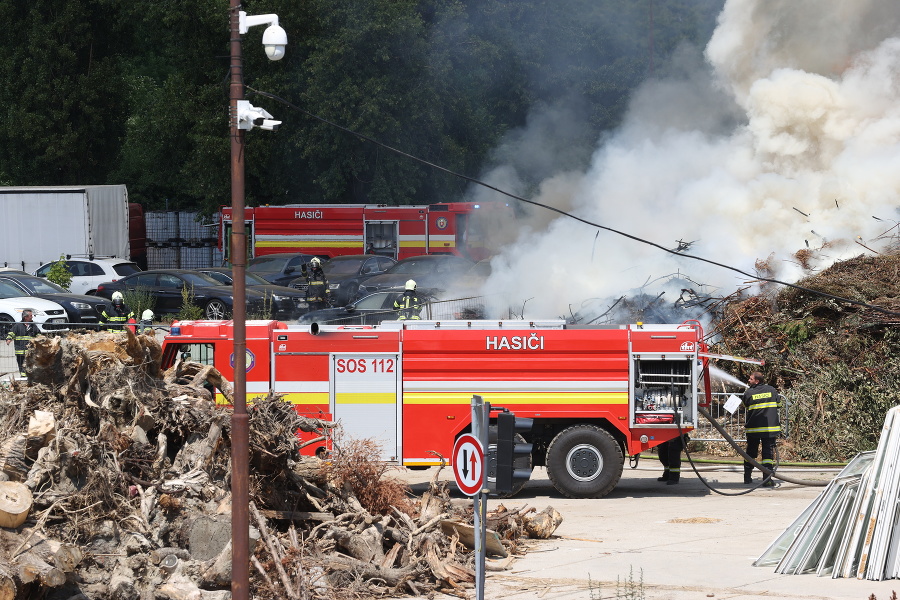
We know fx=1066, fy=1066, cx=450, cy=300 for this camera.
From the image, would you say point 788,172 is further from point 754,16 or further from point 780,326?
point 780,326

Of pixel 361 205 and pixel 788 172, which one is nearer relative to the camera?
pixel 788 172

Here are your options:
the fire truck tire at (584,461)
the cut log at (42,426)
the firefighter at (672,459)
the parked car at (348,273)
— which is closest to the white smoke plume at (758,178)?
the firefighter at (672,459)

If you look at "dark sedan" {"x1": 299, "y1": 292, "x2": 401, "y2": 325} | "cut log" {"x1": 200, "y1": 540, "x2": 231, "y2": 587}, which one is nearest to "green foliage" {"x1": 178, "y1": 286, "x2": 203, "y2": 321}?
"dark sedan" {"x1": 299, "y1": 292, "x2": 401, "y2": 325}

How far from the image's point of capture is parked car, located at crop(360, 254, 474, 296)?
26.5 meters

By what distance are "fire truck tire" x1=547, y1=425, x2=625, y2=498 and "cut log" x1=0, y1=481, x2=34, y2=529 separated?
671cm

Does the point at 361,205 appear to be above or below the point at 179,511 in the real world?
above

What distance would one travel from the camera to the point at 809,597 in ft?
28.9

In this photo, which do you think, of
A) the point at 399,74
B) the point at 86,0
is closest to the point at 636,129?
the point at 399,74

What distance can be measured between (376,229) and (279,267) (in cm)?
460

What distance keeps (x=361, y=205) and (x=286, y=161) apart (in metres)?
3.80

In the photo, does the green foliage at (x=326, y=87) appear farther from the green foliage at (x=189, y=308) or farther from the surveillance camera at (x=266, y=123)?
the surveillance camera at (x=266, y=123)

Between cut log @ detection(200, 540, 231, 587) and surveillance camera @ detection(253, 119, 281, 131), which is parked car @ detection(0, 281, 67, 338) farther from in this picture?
surveillance camera @ detection(253, 119, 281, 131)

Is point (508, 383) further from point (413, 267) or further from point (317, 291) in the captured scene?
point (413, 267)

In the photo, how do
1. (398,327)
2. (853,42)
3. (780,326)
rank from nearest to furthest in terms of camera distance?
(398,327)
(780,326)
(853,42)
